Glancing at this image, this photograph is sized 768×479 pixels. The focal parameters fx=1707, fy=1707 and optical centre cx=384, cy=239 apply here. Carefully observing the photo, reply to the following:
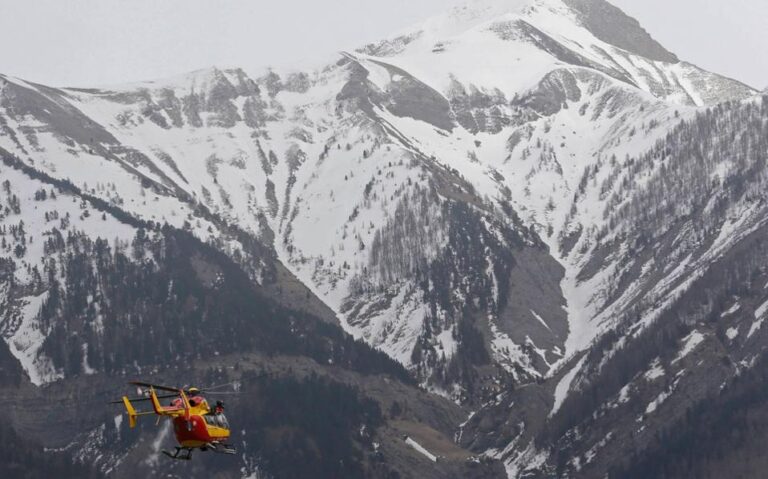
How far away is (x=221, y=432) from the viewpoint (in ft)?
→ 576

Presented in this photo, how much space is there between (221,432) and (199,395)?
5174 millimetres

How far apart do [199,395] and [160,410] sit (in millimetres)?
5801

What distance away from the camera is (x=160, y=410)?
173875 mm

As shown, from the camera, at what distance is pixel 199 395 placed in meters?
178

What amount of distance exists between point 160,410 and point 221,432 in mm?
6752
